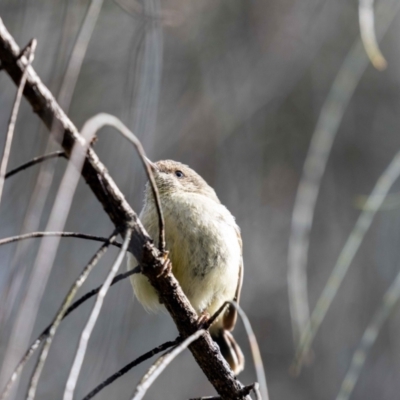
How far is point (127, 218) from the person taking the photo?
6.04ft

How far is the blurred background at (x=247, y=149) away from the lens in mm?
3611

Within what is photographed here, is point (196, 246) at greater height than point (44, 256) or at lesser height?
greater

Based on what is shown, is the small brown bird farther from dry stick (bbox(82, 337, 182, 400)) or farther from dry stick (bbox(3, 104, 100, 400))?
dry stick (bbox(3, 104, 100, 400))

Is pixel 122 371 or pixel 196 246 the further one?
pixel 196 246

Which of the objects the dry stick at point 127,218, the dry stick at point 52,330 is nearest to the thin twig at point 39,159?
the dry stick at point 127,218

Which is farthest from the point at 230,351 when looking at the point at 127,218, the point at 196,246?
the point at 127,218

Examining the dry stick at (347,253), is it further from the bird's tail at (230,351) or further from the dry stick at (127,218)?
the bird's tail at (230,351)

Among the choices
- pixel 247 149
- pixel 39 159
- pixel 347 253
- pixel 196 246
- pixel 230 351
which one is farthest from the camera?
pixel 247 149

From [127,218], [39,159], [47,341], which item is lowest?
[47,341]

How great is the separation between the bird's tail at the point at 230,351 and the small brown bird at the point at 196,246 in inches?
16.5

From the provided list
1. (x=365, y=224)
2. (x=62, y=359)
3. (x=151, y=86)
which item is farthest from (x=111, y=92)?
(x=365, y=224)

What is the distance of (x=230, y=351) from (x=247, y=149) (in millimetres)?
1360

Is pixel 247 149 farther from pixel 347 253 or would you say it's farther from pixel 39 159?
pixel 39 159

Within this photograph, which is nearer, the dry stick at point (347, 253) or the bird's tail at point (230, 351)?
the dry stick at point (347, 253)
